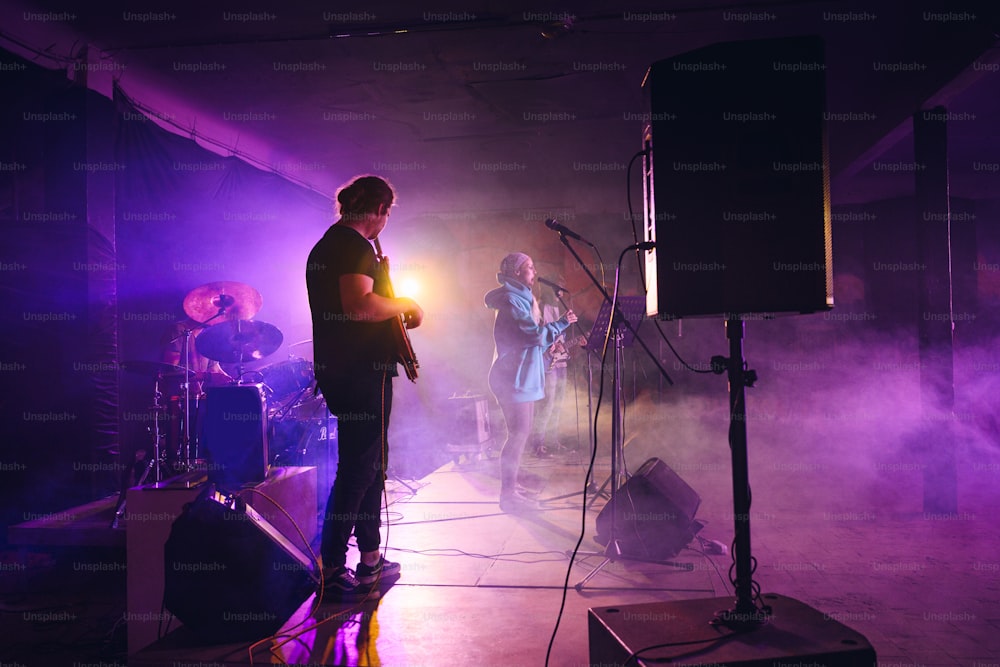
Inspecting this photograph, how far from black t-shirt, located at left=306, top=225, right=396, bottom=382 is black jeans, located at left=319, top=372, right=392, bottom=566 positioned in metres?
0.07

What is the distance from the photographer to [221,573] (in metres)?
2.44

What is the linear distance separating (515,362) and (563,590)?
6.75 feet

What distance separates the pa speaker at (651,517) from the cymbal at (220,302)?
3579 mm

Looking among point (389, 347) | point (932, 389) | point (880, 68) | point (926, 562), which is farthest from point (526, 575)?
point (880, 68)

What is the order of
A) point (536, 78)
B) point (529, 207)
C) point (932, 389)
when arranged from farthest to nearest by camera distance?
1. point (529, 207)
2. point (536, 78)
3. point (932, 389)

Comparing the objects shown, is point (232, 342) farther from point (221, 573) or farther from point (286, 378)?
point (221, 573)

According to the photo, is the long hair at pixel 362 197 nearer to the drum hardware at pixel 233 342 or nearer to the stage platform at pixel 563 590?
the stage platform at pixel 563 590

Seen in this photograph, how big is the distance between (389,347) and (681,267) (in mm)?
1550

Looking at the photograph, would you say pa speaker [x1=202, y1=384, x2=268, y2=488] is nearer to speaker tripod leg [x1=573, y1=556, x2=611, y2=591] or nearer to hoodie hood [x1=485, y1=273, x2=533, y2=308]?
speaker tripod leg [x1=573, y1=556, x2=611, y2=591]

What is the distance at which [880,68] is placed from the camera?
18.0ft

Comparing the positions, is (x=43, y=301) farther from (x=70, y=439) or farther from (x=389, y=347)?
(x=389, y=347)

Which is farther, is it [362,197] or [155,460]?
[155,460]

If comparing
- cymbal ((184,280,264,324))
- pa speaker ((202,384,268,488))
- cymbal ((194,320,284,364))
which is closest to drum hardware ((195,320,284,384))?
cymbal ((194,320,284,364))

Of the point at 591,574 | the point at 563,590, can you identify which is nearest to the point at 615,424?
the point at 591,574
